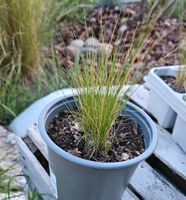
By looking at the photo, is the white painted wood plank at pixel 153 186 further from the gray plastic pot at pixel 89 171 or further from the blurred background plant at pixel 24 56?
the blurred background plant at pixel 24 56

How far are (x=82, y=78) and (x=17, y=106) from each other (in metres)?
0.84

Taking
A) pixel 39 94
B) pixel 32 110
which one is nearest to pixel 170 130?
pixel 32 110

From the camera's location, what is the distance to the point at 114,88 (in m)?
1.08

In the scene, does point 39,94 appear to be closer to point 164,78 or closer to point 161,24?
point 164,78

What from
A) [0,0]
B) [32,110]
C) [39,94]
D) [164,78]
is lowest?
[39,94]

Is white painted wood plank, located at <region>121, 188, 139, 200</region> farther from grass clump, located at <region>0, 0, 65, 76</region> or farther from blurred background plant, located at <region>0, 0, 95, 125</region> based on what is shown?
grass clump, located at <region>0, 0, 65, 76</region>

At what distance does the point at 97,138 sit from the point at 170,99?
0.38m

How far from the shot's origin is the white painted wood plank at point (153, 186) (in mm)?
1212

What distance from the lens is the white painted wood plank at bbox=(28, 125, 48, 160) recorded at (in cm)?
136

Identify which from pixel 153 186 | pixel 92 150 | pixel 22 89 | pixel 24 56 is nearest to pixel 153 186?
pixel 153 186

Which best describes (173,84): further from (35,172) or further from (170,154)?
(35,172)

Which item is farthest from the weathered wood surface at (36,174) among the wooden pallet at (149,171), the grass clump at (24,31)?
the grass clump at (24,31)

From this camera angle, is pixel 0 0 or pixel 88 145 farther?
pixel 0 0

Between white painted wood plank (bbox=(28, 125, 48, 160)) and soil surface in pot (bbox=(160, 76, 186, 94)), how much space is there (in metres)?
0.53
